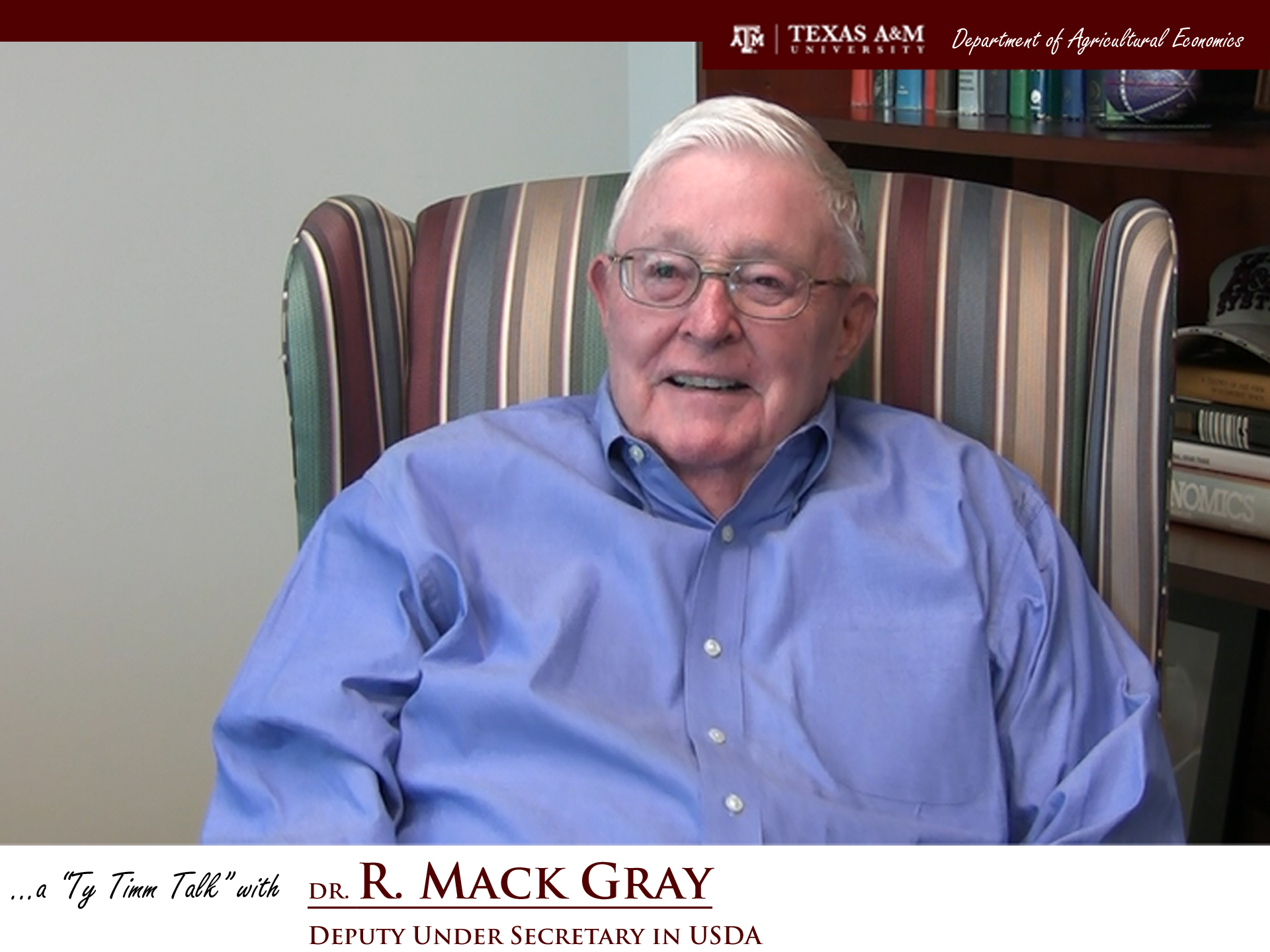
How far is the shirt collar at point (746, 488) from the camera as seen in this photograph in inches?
54.1

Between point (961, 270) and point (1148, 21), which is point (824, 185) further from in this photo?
point (1148, 21)

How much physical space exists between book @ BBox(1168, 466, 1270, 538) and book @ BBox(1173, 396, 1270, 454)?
37 mm

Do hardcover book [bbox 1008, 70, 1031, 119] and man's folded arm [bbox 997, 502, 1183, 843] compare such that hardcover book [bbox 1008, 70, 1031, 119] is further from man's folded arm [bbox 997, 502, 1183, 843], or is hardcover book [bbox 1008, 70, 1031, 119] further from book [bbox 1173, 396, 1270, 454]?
man's folded arm [bbox 997, 502, 1183, 843]

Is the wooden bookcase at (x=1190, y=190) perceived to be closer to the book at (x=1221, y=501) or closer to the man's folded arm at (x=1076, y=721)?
the book at (x=1221, y=501)

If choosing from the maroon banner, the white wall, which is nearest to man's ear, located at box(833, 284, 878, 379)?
the maroon banner

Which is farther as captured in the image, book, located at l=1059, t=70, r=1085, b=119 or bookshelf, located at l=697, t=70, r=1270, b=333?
book, located at l=1059, t=70, r=1085, b=119

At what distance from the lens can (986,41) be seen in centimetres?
193

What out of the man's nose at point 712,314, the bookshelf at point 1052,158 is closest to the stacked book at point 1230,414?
the bookshelf at point 1052,158

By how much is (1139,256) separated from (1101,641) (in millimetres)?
348

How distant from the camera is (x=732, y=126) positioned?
138 centimetres

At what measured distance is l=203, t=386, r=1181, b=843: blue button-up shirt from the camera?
125cm

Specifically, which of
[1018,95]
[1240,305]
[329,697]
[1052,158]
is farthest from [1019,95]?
[329,697]

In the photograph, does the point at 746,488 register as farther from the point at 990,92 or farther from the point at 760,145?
the point at 990,92
